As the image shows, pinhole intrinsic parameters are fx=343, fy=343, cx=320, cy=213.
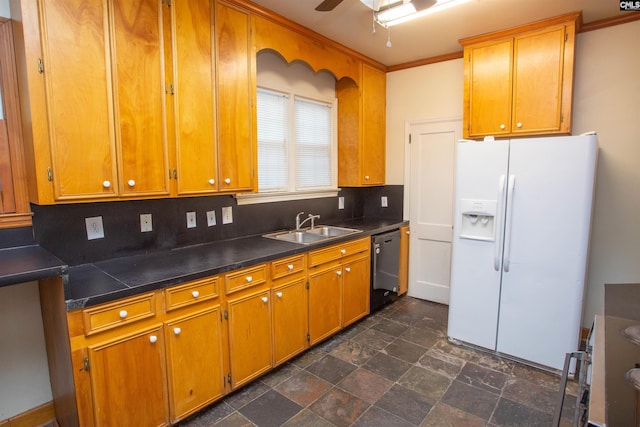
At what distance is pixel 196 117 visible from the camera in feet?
7.07

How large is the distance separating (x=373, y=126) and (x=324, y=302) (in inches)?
80.1

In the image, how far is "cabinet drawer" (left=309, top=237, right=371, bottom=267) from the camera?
106 inches

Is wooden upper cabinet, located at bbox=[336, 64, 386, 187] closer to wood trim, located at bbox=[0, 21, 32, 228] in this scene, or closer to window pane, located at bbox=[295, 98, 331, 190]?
window pane, located at bbox=[295, 98, 331, 190]

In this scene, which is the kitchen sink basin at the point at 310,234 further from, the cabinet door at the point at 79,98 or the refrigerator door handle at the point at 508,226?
the cabinet door at the point at 79,98

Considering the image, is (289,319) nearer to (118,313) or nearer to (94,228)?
(118,313)

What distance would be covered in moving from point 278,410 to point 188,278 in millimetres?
998

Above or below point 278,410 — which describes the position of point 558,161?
above

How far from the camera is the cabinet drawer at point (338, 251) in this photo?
268 centimetres

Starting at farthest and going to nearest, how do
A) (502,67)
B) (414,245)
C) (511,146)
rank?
(414,245)
(502,67)
(511,146)

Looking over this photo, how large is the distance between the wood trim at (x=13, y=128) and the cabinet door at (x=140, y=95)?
0.51 metres

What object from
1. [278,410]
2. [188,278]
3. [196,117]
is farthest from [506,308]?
[196,117]

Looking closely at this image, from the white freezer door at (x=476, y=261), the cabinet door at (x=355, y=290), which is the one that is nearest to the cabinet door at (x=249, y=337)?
the cabinet door at (x=355, y=290)

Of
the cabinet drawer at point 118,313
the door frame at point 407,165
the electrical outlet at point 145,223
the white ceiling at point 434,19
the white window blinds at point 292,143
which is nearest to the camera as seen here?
the cabinet drawer at point 118,313

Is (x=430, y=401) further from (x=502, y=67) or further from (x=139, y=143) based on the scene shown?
(x=502, y=67)
